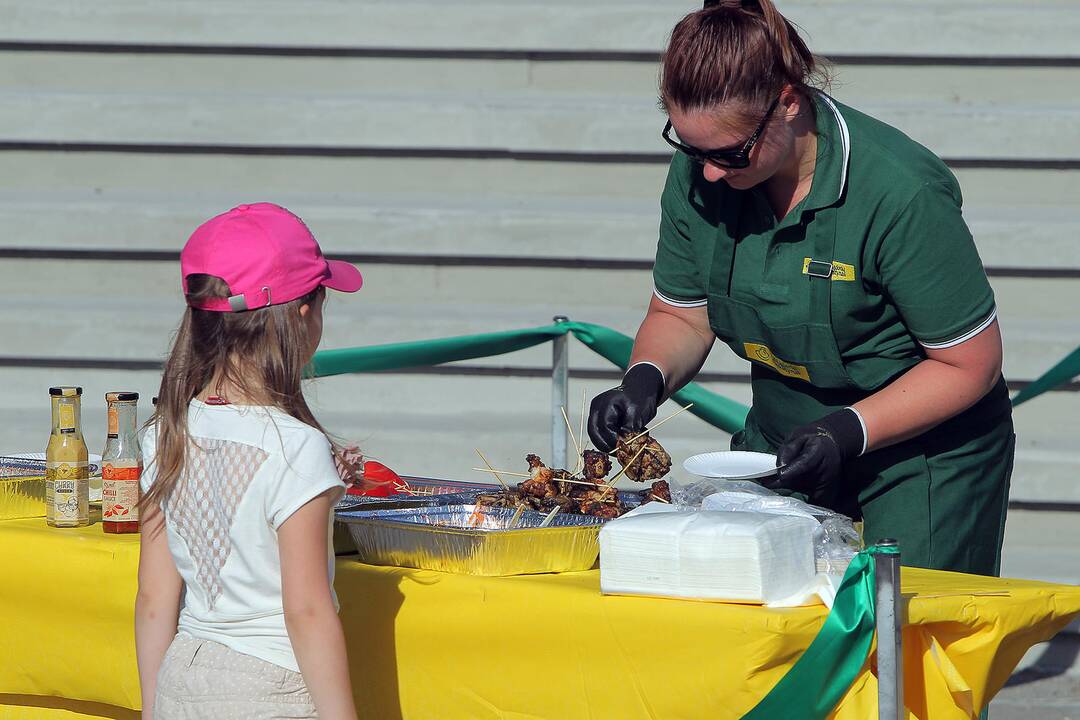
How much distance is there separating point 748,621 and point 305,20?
13.9ft

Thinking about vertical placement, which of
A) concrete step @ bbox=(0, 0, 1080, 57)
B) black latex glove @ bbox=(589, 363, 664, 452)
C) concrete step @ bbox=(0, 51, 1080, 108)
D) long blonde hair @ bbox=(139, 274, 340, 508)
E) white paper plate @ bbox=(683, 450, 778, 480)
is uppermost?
concrete step @ bbox=(0, 0, 1080, 57)

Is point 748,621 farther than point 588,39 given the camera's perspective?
No

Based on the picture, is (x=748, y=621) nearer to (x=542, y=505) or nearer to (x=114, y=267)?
(x=542, y=505)

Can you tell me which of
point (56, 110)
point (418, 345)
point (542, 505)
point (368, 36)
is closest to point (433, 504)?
point (542, 505)

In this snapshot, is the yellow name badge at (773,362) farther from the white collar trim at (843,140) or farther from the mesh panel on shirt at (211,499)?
the mesh panel on shirt at (211,499)

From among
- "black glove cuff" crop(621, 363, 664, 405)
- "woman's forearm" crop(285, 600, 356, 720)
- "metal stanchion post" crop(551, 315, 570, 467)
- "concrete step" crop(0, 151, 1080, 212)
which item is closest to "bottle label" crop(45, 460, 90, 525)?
"woman's forearm" crop(285, 600, 356, 720)

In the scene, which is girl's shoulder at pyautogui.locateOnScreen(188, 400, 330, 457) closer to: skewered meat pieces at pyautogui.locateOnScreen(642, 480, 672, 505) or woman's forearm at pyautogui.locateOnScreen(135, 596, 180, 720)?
woman's forearm at pyautogui.locateOnScreen(135, 596, 180, 720)

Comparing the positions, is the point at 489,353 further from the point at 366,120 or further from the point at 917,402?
the point at 917,402

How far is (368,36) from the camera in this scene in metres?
5.43

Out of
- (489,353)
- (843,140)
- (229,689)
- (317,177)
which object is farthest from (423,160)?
(229,689)

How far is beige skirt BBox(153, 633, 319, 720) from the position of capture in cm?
196

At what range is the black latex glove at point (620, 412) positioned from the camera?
262 centimetres

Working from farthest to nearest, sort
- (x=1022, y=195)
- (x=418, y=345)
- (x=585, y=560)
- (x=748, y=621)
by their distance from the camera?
(x=1022, y=195) → (x=418, y=345) → (x=585, y=560) → (x=748, y=621)

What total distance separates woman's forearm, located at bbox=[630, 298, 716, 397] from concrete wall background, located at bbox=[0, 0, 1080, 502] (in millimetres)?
2249
